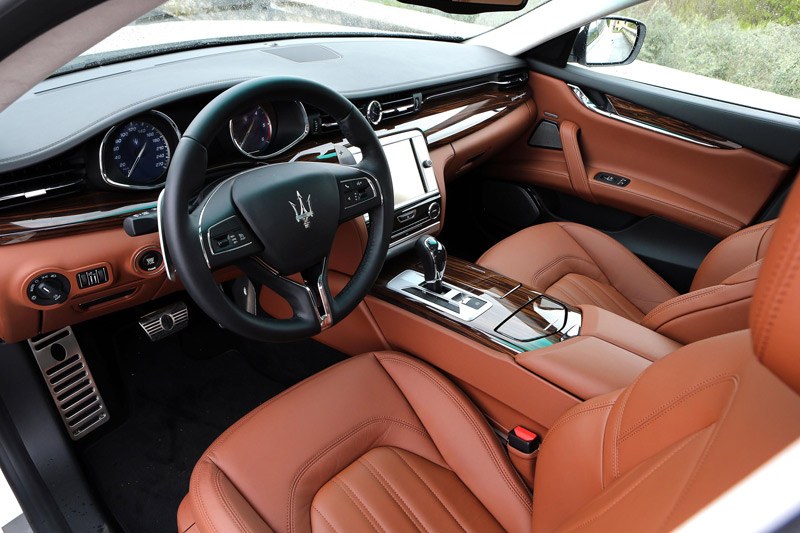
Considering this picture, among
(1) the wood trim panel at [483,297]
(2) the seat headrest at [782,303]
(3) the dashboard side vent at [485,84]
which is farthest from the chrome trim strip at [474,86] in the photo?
(2) the seat headrest at [782,303]

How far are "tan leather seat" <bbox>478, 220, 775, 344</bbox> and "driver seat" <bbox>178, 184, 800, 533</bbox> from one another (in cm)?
56

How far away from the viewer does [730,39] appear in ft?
6.13

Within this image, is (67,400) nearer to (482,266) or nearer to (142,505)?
(142,505)

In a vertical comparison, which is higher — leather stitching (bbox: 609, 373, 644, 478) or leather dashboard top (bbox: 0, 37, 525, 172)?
leather dashboard top (bbox: 0, 37, 525, 172)

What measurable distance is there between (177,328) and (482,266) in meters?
0.91

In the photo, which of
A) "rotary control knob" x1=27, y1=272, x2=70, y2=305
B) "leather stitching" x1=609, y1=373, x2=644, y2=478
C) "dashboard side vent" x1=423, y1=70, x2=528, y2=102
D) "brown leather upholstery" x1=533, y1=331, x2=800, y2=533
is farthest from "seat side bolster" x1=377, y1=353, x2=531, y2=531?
"dashboard side vent" x1=423, y1=70, x2=528, y2=102

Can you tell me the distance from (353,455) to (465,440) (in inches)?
9.1

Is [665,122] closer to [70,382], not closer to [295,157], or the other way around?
[295,157]

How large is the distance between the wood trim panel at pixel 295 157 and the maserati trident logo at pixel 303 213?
347 millimetres

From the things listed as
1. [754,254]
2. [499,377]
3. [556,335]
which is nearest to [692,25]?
[754,254]

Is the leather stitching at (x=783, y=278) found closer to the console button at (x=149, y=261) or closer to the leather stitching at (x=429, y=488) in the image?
the leather stitching at (x=429, y=488)

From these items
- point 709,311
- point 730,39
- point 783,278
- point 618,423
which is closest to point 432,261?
point 709,311

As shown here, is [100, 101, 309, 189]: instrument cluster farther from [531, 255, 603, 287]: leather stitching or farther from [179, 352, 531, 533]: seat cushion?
[531, 255, 603, 287]: leather stitching

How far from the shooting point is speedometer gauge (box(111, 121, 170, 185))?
1169mm
